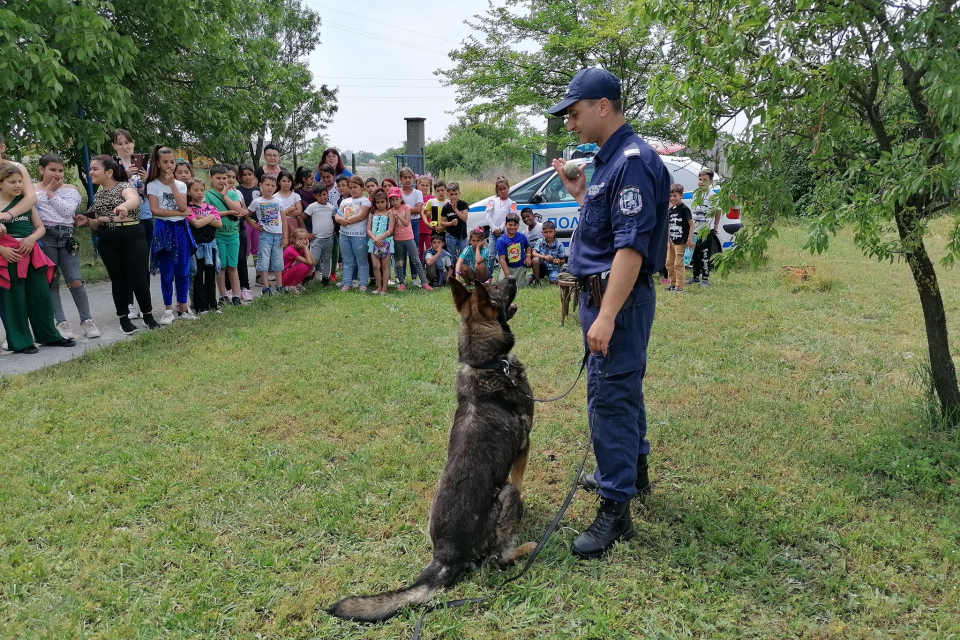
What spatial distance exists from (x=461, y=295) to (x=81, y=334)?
589 centimetres

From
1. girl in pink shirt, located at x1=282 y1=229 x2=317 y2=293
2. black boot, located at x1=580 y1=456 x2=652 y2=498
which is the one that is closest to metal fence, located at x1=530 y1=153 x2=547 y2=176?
girl in pink shirt, located at x1=282 y1=229 x2=317 y2=293

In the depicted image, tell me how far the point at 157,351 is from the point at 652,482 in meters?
5.23

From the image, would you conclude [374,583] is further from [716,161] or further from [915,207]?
[915,207]

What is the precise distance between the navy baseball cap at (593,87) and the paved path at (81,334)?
5.76m

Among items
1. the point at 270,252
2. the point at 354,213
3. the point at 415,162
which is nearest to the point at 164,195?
the point at 270,252

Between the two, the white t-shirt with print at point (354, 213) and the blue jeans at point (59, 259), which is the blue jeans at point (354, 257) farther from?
the blue jeans at point (59, 259)

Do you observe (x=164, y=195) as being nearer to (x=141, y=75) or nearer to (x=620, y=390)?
(x=141, y=75)

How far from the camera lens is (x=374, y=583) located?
2965 mm

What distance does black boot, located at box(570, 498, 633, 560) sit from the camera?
3.13 m

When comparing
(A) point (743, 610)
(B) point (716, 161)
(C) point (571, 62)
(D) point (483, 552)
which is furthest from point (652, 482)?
(C) point (571, 62)

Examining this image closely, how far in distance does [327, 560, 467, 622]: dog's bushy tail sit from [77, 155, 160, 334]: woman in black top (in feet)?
18.9

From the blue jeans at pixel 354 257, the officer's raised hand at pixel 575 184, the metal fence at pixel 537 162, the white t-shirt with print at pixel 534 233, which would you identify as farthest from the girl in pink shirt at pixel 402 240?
the metal fence at pixel 537 162

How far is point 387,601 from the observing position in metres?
2.61

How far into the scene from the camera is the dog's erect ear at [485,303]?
10.8 feet
